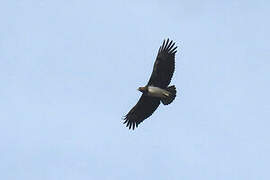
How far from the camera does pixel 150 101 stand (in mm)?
48281

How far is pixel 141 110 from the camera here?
4872 cm

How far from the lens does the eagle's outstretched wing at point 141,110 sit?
4831 centimetres

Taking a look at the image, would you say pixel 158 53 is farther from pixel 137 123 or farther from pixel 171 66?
pixel 137 123

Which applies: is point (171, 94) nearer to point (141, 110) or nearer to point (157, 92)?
point (157, 92)

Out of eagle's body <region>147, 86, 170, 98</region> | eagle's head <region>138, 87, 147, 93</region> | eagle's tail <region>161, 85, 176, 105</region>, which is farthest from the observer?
eagle's head <region>138, 87, 147, 93</region>

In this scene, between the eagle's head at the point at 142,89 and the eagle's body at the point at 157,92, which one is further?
the eagle's head at the point at 142,89

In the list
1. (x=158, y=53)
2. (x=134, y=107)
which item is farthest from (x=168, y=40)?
(x=134, y=107)

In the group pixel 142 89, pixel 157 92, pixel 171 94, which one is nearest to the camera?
pixel 171 94

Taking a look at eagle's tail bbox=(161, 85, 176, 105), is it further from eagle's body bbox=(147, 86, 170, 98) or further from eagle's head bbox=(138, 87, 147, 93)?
eagle's head bbox=(138, 87, 147, 93)

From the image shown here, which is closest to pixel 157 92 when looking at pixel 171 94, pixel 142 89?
pixel 171 94

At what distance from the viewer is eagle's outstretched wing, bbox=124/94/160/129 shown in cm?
4831

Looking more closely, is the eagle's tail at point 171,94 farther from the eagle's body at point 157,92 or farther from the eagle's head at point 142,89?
the eagle's head at point 142,89

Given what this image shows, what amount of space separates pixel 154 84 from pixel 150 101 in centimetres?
166

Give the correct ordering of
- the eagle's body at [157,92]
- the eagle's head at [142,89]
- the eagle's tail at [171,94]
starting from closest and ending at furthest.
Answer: the eagle's tail at [171,94], the eagle's body at [157,92], the eagle's head at [142,89]
